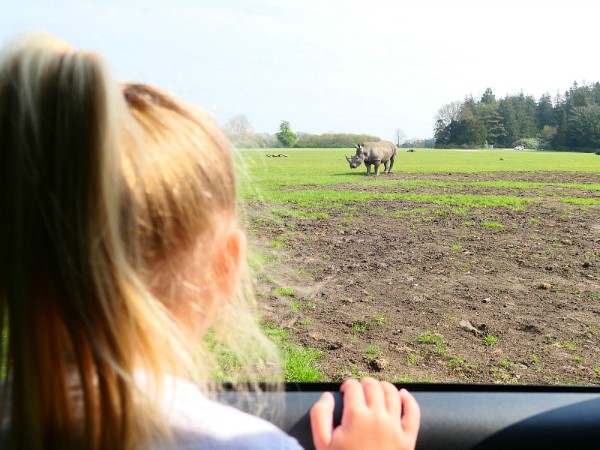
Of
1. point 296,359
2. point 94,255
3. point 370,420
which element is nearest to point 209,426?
point 94,255

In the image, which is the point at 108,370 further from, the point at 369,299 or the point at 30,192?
the point at 369,299

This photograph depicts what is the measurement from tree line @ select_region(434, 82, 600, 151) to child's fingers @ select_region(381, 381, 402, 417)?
56.0 m

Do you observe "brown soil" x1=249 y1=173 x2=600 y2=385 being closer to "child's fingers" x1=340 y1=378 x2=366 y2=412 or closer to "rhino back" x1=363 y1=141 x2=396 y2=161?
"child's fingers" x1=340 y1=378 x2=366 y2=412

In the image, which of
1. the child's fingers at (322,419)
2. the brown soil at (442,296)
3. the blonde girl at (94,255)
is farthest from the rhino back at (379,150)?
the blonde girl at (94,255)

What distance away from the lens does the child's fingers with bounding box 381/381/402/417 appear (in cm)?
116

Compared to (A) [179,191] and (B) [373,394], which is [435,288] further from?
(A) [179,191]

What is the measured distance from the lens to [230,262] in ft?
3.29

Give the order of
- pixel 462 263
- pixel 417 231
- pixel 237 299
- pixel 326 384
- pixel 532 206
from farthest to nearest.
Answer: pixel 532 206
pixel 417 231
pixel 462 263
pixel 326 384
pixel 237 299

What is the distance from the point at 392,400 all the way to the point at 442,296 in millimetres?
3624

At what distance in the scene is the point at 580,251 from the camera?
6.26 m

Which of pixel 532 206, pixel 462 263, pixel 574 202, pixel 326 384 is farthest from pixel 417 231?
pixel 326 384

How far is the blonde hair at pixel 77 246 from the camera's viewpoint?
729 millimetres

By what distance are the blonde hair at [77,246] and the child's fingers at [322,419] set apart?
0.57 m

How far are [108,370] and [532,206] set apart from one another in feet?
32.1
